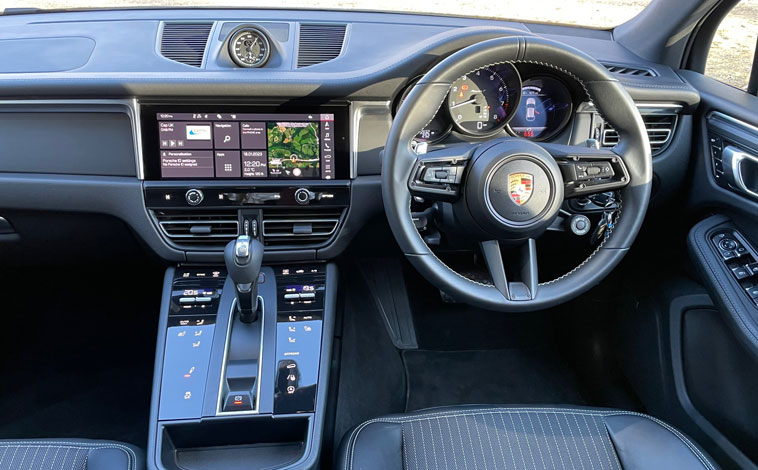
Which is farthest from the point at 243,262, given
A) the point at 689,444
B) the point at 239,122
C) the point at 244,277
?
the point at 689,444

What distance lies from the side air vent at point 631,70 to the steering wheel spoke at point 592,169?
649 mm

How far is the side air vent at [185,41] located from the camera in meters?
1.90

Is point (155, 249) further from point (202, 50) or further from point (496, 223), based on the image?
point (496, 223)

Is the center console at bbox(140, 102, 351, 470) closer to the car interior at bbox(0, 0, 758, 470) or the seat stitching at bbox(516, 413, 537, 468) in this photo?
the car interior at bbox(0, 0, 758, 470)

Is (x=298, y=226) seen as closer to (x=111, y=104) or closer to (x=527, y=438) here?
(x=111, y=104)

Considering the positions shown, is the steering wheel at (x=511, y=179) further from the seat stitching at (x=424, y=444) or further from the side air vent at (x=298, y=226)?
the side air vent at (x=298, y=226)

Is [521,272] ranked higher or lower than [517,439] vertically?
higher

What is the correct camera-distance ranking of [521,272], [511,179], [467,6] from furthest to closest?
[467,6] → [521,272] → [511,179]

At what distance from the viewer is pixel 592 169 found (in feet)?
5.19

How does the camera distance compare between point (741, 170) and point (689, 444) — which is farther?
point (741, 170)

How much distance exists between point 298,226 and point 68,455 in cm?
83

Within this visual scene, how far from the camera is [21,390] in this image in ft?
8.16

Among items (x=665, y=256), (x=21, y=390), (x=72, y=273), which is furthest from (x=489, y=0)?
(x=21, y=390)

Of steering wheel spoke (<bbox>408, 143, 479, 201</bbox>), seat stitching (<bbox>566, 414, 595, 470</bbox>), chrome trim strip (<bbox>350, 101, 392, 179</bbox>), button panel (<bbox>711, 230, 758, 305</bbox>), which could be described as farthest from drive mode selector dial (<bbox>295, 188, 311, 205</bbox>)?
button panel (<bbox>711, 230, 758, 305</bbox>)
